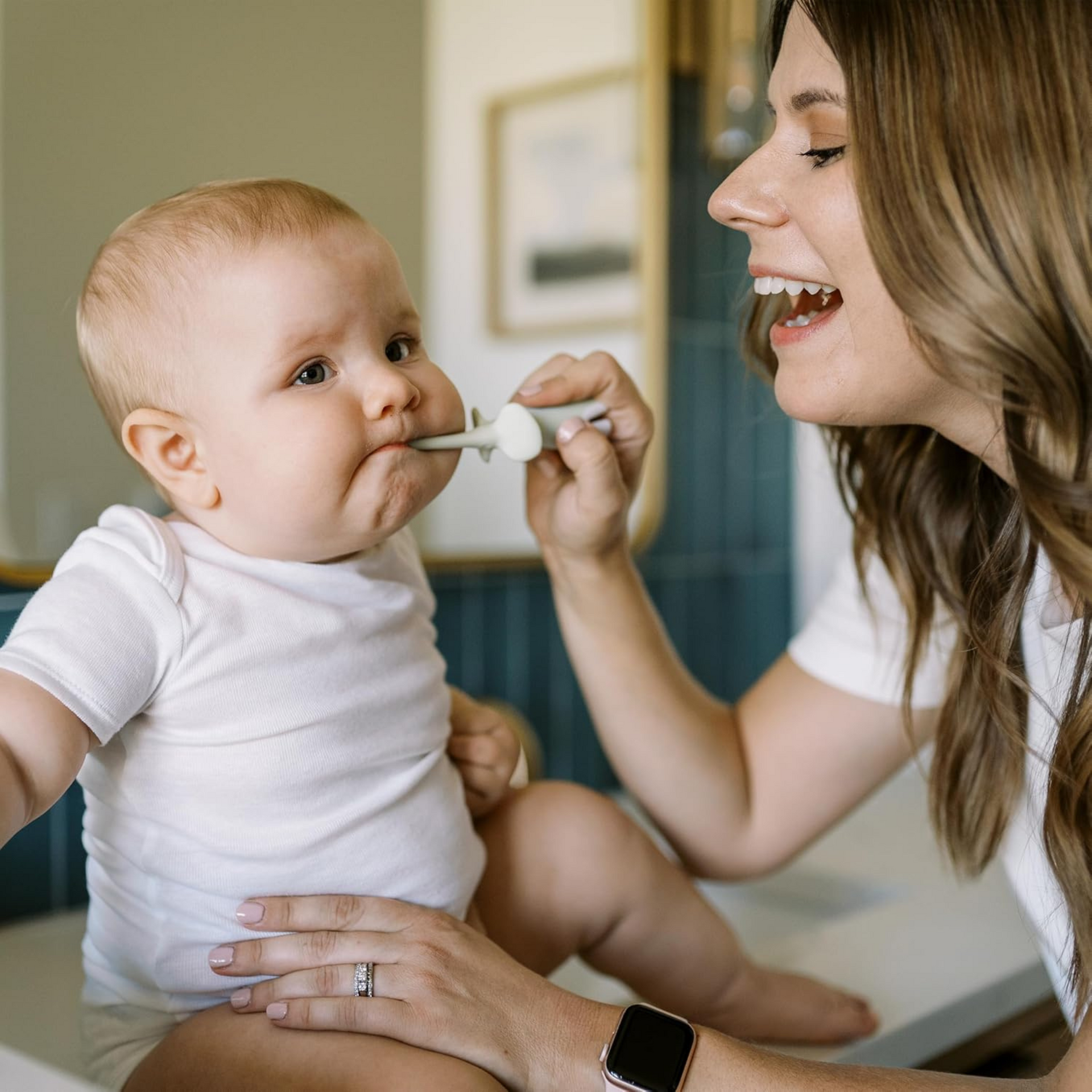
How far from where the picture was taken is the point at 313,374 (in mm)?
757

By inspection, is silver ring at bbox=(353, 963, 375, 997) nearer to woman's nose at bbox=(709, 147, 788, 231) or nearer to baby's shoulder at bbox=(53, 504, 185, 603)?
baby's shoulder at bbox=(53, 504, 185, 603)

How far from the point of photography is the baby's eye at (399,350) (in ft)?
2.65

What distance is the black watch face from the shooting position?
713mm

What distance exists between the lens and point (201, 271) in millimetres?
730

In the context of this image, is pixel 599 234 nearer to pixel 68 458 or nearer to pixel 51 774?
pixel 68 458

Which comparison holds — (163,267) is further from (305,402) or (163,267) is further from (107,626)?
(107,626)

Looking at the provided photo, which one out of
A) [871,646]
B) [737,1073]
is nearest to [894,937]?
[871,646]

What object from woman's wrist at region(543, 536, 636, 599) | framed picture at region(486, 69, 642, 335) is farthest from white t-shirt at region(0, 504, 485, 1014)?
framed picture at region(486, 69, 642, 335)

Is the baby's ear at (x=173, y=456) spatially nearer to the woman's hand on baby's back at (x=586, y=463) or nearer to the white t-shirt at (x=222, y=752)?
the white t-shirt at (x=222, y=752)

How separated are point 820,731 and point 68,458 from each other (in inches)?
30.1

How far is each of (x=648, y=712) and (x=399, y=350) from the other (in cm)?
42

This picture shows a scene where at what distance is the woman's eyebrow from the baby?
30 centimetres

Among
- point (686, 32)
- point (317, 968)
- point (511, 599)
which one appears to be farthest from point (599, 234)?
point (317, 968)

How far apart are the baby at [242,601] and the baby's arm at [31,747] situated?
2cm
